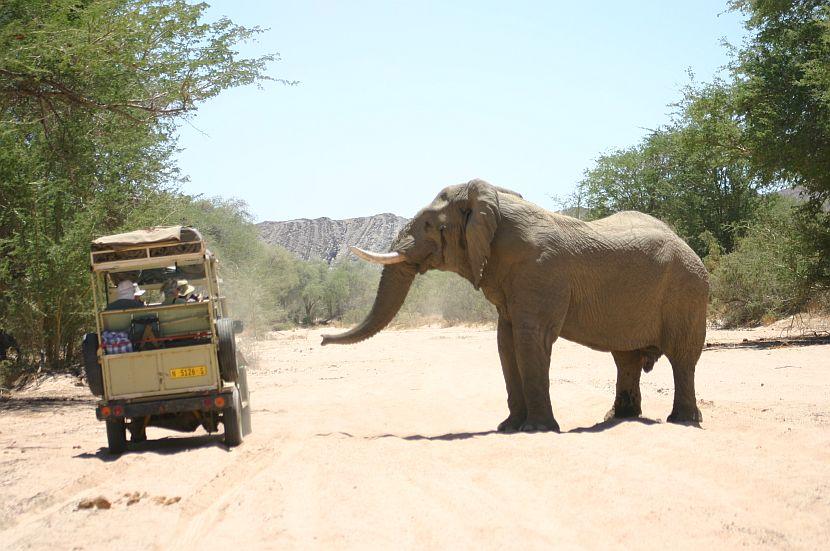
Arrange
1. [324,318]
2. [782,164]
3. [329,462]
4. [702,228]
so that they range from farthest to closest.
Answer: [324,318] < [702,228] < [782,164] < [329,462]

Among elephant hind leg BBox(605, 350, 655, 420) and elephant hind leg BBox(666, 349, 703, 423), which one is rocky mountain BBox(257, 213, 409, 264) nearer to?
elephant hind leg BBox(605, 350, 655, 420)

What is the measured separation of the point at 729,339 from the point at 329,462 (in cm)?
1929

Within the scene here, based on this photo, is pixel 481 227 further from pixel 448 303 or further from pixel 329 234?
pixel 329 234

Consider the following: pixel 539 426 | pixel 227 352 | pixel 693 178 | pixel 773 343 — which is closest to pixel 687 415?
pixel 539 426

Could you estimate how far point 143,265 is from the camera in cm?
1023

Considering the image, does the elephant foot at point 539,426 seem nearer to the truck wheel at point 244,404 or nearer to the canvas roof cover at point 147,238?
→ the truck wheel at point 244,404

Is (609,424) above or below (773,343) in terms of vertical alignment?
above

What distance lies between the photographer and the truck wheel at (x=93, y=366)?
9.59 meters

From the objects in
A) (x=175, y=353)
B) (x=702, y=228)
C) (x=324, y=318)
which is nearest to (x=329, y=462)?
(x=175, y=353)

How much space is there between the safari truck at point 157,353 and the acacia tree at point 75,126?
11.9 feet

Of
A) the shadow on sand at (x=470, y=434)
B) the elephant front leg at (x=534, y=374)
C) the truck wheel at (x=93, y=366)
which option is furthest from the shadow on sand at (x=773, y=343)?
the truck wheel at (x=93, y=366)

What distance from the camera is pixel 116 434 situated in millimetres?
9594

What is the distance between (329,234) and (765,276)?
117 metres

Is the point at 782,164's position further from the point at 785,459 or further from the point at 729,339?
the point at 785,459
